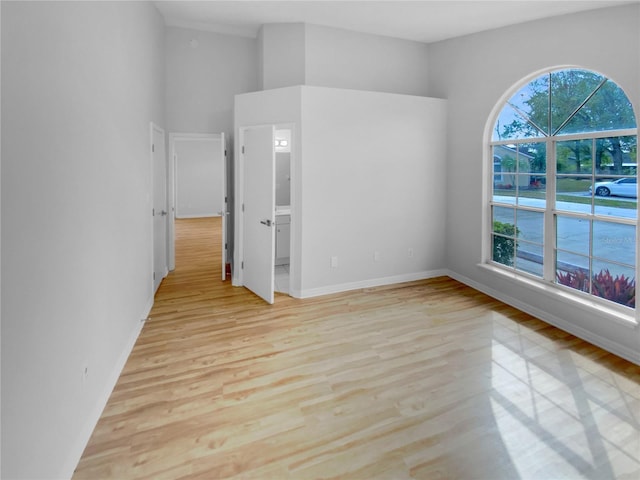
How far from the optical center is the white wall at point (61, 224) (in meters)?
1.40

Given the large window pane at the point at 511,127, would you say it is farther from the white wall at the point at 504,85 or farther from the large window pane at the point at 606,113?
the large window pane at the point at 606,113

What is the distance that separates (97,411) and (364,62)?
4.88 meters

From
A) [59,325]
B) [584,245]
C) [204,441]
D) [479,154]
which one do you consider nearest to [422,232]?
[479,154]

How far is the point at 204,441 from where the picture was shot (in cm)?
216

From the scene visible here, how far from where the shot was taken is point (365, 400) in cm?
256

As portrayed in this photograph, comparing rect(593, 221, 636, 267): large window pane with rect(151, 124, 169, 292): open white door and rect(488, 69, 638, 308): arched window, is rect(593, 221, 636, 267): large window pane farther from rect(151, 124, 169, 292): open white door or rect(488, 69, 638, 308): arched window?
rect(151, 124, 169, 292): open white door

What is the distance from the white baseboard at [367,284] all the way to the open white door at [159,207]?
72.8 inches

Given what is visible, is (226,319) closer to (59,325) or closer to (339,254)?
(339,254)

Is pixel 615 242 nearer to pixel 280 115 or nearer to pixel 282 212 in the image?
pixel 280 115

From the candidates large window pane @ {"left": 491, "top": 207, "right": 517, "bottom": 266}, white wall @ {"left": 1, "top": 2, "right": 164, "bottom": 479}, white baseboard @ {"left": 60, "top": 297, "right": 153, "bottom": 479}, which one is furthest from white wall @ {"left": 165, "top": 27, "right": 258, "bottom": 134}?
large window pane @ {"left": 491, "top": 207, "right": 517, "bottom": 266}

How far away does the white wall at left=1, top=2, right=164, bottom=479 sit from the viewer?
55.1 inches

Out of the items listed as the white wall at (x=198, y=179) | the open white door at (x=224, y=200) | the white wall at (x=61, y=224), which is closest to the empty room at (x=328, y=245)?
the white wall at (x=61, y=224)

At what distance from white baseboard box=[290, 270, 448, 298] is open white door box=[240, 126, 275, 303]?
469mm

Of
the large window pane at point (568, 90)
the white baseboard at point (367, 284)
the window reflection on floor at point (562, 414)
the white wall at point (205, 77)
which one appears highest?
the white wall at point (205, 77)
